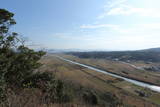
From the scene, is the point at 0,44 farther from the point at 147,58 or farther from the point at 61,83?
the point at 147,58

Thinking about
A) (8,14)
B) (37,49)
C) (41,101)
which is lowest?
(41,101)

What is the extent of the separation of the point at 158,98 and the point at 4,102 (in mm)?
33767

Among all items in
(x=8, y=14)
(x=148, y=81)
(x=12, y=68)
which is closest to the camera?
(x=12, y=68)

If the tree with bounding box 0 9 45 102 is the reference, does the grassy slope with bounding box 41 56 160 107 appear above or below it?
below

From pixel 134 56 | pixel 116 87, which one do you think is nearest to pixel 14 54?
pixel 116 87

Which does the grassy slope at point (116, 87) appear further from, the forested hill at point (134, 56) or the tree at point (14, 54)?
the forested hill at point (134, 56)

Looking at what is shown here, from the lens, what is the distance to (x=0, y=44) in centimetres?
967

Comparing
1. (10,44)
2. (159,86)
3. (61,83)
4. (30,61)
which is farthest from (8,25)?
(159,86)

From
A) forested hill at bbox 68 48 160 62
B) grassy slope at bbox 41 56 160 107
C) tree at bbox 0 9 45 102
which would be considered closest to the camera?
tree at bbox 0 9 45 102

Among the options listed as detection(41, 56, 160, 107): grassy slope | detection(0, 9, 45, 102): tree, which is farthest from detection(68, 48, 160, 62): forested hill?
detection(0, 9, 45, 102): tree

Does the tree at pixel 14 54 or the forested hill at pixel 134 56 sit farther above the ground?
the tree at pixel 14 54

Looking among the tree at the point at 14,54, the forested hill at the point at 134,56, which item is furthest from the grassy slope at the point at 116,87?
the forested hill at the point at 134,56

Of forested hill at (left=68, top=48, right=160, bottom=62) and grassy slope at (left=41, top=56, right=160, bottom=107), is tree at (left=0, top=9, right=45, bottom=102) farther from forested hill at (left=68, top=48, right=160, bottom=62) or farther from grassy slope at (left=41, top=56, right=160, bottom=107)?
forested hill at (left=68, top=48, right=160, bottom=62)

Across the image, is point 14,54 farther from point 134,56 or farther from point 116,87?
point 134,56
